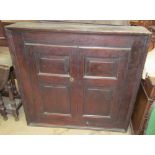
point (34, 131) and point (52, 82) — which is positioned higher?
point (52, 82)

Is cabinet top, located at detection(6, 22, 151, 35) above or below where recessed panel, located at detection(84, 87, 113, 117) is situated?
above

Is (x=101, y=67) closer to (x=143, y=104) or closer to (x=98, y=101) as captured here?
(x=98, y=101)

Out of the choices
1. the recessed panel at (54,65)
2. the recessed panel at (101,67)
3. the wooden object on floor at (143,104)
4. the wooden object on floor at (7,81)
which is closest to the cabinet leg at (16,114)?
the wooden object on floor at (7,81)

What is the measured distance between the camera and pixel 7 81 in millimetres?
1713

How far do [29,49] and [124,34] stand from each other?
0.77m

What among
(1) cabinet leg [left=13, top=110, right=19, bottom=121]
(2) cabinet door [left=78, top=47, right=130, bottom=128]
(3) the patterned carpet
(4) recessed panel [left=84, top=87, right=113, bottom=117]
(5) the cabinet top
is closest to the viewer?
(5) the cabinet top

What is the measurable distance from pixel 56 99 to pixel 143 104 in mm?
822

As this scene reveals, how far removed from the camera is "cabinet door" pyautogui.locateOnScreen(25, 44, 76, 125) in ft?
4.61

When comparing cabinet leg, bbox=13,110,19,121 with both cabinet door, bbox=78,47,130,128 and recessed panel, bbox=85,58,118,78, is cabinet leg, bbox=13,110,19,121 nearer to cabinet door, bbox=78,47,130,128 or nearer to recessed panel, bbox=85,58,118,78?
cabinet door, bbox=78,47,130,128

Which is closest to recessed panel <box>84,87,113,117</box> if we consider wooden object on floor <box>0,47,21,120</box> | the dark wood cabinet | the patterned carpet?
the dark wood cabinet

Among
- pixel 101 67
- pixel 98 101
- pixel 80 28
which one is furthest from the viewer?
pixel 98 101

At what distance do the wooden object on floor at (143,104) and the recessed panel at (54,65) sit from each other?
2.31 feet

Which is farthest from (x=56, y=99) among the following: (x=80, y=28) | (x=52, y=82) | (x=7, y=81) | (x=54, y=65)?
(x=80, y=28)

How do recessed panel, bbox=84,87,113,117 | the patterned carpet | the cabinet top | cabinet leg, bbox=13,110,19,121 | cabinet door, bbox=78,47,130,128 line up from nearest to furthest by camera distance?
the cabinet top, cabinet door, bbox=78,47,130,128, recessed panel, bbox=84,87,113,117, the patterned carpet, cabinet leg, bbox=13,110,19,121
